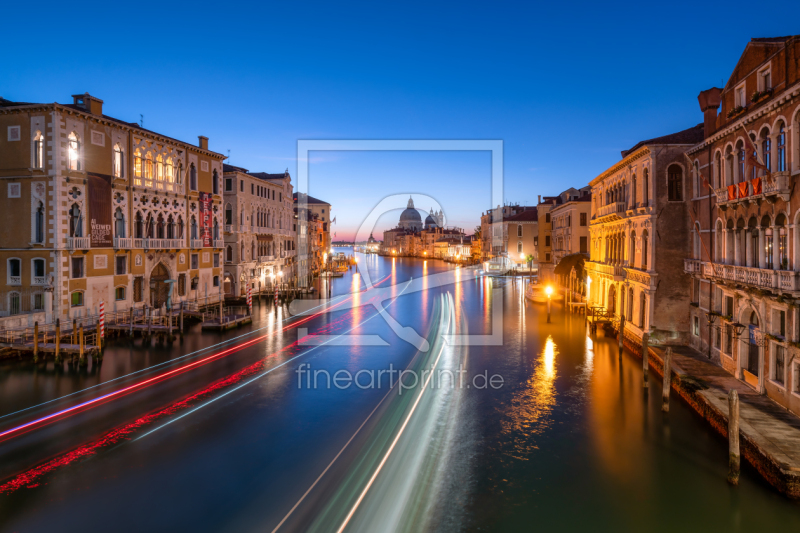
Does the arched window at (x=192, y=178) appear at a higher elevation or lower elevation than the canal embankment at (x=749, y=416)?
higher

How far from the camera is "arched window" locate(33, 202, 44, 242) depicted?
2489cm

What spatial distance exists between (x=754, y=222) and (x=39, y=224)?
31544 mm

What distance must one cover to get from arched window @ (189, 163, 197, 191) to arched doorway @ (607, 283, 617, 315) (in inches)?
1158

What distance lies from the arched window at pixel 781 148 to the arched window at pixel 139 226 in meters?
31.5

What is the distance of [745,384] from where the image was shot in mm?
16453

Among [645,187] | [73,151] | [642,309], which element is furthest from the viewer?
[73,151]

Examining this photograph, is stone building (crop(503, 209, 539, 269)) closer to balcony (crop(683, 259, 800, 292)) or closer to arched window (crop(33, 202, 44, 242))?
balcony (crop(683, 259, 800, 292))

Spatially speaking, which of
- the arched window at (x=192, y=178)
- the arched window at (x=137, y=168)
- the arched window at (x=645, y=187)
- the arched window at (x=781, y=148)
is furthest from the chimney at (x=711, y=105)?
the arched window at (x=192, y=178)

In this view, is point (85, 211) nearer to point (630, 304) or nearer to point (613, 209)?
point (613, 209)

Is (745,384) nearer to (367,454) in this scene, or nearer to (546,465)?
(546,465)

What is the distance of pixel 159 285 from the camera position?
32000 mm

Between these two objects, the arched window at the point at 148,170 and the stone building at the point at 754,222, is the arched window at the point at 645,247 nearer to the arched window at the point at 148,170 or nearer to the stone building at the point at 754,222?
the stone building at the point at 754,222

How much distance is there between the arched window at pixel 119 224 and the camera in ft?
93.9

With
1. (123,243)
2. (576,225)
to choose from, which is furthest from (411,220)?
(123,243)
